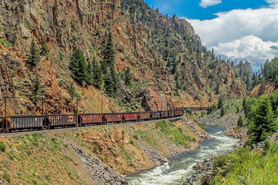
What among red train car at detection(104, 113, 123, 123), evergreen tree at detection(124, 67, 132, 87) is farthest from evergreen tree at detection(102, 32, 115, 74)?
red train car at detection(104, 113, 123, 123)

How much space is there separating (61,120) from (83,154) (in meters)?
6.74

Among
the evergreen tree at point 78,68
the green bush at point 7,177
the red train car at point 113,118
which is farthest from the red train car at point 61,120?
the evergreen tree at point 78,68

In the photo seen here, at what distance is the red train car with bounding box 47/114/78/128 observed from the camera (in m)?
32.4

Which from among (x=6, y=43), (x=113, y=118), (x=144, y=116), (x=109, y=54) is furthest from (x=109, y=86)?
(x=6, y=43)

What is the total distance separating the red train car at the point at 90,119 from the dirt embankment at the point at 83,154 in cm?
224

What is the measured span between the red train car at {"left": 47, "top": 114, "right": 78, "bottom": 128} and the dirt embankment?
186cm

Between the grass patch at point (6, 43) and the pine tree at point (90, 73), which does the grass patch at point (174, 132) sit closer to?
the pine tree at point (90, 73)

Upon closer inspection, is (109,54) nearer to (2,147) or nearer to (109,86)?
(109,86)

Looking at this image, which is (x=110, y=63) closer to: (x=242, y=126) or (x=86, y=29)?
(x=86, y=29)

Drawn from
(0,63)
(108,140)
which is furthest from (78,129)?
(0,63)

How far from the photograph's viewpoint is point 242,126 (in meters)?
80.0

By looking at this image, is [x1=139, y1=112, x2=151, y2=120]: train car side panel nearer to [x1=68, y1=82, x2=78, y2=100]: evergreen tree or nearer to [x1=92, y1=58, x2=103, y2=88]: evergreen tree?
[x1=68, y1=82, x2=78, y2=100]: evergreen tree

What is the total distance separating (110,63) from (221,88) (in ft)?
410

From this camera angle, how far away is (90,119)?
39.1 m
